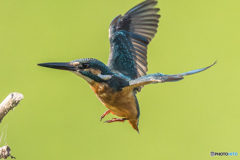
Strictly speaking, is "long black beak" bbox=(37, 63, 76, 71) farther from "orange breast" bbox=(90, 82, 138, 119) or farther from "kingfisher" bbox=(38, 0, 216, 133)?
"orange breast" bbox=(90, 82, 138, 119)

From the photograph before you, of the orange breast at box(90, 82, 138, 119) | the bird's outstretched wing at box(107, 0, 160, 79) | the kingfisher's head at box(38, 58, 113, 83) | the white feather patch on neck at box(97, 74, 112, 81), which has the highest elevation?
the bird's outstretched wing at box(107, 0, 160, 79)

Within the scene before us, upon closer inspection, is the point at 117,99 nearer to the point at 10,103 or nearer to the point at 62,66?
the point at 62,66

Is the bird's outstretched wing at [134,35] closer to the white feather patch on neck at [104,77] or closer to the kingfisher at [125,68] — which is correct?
the kingfisher at [125,68]

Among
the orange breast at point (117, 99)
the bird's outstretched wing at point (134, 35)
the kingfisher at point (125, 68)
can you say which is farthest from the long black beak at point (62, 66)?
the bird's outstretched wing at point (134, 35)

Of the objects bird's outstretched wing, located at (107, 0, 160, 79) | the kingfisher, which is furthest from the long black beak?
bird's outstretched wing, located at (107, 0, 160, 79)

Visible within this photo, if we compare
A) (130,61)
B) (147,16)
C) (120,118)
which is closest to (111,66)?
(130,61)

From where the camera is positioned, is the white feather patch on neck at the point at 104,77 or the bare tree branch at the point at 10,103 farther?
the white feather patch on neck at the point at 104,77

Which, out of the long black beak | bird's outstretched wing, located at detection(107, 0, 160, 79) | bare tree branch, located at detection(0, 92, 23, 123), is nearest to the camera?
bare tree branch, located at detection(0, 92, 23, 123)

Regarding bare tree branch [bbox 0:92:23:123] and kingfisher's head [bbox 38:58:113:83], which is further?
kingfisher's head [bbox 38:58:113:83]
